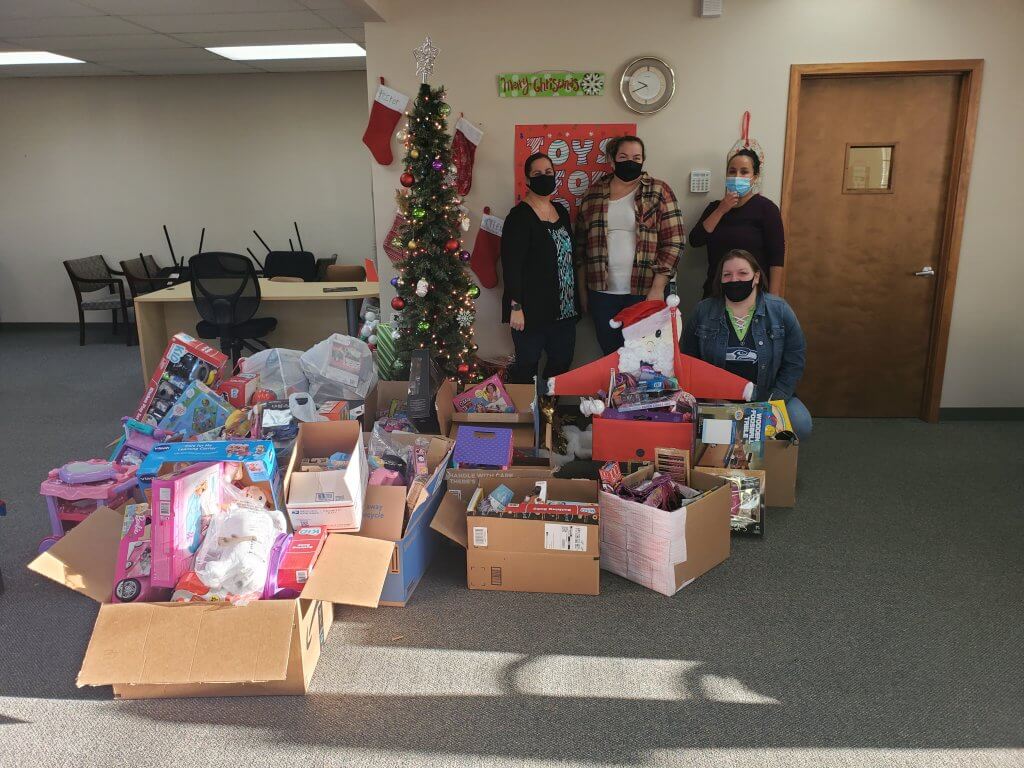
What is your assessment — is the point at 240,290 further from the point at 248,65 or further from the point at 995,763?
the point at 995,763

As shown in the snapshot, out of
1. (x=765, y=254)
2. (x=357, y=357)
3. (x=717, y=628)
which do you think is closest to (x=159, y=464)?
(x=357, y=357)

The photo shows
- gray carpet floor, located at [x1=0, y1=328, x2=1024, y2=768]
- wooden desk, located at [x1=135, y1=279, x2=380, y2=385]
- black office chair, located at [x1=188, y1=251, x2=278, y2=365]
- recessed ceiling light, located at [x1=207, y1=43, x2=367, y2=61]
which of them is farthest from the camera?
recessed ceiling light, located at [x1=207, y1=43, x2=367, y2=61]

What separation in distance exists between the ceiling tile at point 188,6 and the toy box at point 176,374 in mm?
2331

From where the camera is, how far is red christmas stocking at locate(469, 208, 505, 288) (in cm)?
432

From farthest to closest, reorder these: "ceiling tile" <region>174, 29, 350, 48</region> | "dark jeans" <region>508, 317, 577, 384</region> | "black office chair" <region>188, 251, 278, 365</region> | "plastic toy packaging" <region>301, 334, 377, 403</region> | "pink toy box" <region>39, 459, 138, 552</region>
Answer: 1. "ceiling tile" <region>174, 29, 350, 48</region>
2. "black office chair" <region>188, 251, 278, 365</region>
3. "dark jeans" <region>508, 317, 577, 384</region>
4. "plastic toy packaging" <region>301, 334, 377, 403</region>
5. "pink toy box" <region>39, 459, 138, 552</region>

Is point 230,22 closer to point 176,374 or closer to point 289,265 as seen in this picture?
point 289,265

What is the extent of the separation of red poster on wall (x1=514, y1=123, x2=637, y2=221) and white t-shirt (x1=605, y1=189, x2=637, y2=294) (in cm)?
34

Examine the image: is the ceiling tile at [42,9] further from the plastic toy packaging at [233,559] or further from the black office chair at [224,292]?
the plastic toy packaging at [233,559]

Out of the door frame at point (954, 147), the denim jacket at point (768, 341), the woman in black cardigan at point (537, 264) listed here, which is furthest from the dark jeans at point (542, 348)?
the door frame at point (954, 147)

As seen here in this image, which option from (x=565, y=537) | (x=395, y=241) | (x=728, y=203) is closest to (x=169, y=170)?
(x=395, y=241)

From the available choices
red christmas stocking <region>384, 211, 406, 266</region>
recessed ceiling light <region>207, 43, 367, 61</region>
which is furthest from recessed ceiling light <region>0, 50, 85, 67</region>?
red christmas stocking <region>384, 211, 406, 266</region>

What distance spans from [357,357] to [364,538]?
157 cm

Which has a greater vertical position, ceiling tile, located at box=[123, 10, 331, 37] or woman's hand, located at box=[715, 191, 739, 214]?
ceiling tile, located at box=[123, 10, 331, 37]

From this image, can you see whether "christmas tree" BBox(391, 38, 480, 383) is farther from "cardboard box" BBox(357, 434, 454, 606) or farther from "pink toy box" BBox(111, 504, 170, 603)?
"pink toy box" BBox(111, 504, 170, 603)
